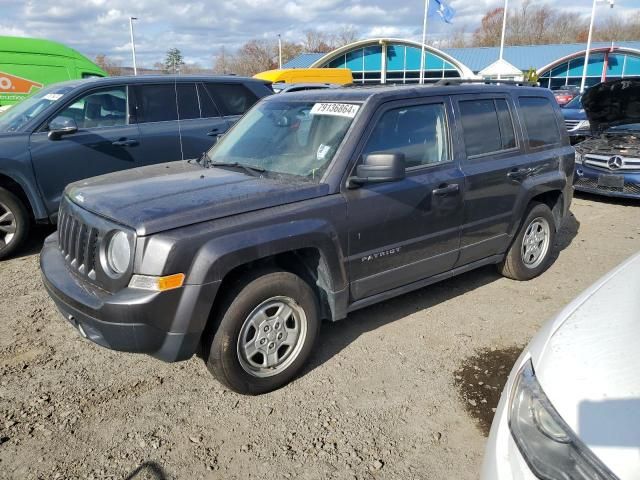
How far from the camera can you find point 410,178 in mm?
3689

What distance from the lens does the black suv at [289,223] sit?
2730 mm

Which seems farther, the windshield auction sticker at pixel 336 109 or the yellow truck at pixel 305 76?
Result: the yellow truck at pixel 305 76

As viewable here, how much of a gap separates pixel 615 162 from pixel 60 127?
805cm

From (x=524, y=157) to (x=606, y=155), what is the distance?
468 cm

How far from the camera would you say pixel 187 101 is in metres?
6.62

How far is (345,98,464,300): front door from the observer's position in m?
3.44

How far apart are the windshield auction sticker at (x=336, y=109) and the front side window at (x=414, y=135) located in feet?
0.66

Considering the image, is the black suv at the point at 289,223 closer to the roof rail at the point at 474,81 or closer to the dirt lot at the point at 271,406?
the roof rail at the point at 474,81

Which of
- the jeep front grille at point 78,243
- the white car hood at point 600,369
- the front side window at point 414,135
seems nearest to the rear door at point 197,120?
the jeep front grille at point 78,243

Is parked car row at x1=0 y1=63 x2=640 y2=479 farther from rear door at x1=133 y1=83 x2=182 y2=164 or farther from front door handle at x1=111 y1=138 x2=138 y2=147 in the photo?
rear door at x1=133 y1=83 x2=182 y2=164

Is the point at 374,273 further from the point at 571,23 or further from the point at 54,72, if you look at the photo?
the point at 571,23

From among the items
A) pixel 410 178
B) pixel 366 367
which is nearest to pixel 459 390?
pixel 366 367

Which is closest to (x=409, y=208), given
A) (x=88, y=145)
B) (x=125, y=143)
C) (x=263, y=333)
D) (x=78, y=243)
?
Result: (x=263, y=333)

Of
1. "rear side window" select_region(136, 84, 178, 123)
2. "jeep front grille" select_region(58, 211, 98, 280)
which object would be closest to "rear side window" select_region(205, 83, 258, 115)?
"rear side window" select_region(136, 84, 178, 123)
